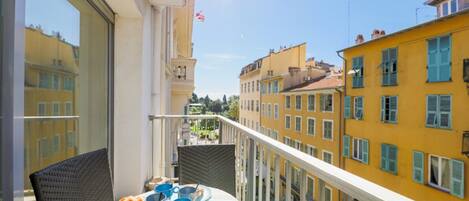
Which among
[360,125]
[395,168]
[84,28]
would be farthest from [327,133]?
[84,28]

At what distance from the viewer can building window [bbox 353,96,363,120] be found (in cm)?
1230

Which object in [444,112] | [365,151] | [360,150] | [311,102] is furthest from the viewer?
[311,102]

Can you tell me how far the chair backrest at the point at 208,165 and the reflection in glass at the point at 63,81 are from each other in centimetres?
64

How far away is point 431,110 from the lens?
29.8 feet

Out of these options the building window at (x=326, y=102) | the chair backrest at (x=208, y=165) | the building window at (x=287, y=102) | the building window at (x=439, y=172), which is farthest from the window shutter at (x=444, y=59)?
the building window at (x=287, y=102)

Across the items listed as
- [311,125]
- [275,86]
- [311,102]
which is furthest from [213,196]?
[275,86]

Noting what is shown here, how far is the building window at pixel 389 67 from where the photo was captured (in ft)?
35.0

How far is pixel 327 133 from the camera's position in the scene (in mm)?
14211

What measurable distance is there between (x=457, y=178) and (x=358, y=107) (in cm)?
486

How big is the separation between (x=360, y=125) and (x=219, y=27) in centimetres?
1160

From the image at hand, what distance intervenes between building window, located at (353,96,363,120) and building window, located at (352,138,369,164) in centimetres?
104

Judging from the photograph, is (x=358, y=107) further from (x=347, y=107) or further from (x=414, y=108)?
(x=414, y=108)

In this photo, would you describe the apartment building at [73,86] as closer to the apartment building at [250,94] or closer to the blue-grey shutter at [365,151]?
the blue-grey shutter at [365,151]

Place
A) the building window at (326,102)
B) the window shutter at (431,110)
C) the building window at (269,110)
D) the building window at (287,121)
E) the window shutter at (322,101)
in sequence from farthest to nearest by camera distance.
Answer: the building window at (269,110), the building window at (287,121), the window shutter at (322,101), the building window at (326,102), the window shutter at (431,110)
